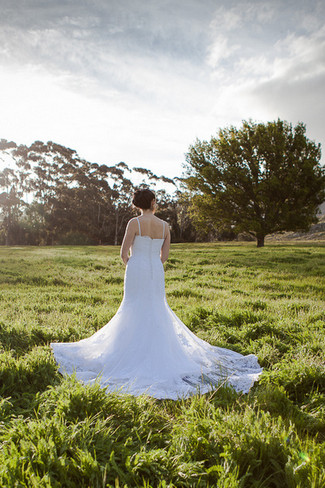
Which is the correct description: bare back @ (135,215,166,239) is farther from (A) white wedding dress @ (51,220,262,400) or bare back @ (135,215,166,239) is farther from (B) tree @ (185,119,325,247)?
(B) tree @ (185,119,325,247)

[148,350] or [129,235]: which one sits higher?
[129,235]

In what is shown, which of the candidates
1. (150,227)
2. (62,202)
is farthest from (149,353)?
(62,202)

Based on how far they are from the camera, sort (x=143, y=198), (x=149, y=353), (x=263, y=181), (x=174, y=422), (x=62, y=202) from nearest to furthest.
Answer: (x=174, y=422) → (x=149, y=353) → (x=143, y=198) → (x=263, y=181) → (x=62, y=202)

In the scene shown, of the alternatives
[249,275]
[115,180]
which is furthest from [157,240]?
[115,180]

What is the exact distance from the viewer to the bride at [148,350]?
4129 millimetres

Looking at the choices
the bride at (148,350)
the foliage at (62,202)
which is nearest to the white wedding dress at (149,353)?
the bride at (148,350)

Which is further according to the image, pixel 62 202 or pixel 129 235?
pixel 62 202

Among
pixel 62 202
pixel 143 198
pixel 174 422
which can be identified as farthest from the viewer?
pixel 62 202

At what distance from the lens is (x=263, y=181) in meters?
30.1

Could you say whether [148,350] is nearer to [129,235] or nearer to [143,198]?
[129,235]

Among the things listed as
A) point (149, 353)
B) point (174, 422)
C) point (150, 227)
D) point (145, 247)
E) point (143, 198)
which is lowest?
point (174, 422)

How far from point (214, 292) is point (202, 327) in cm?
360

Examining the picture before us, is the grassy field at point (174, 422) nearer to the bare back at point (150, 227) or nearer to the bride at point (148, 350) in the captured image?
the bride at point (148, 350)

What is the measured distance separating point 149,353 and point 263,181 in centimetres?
2855
